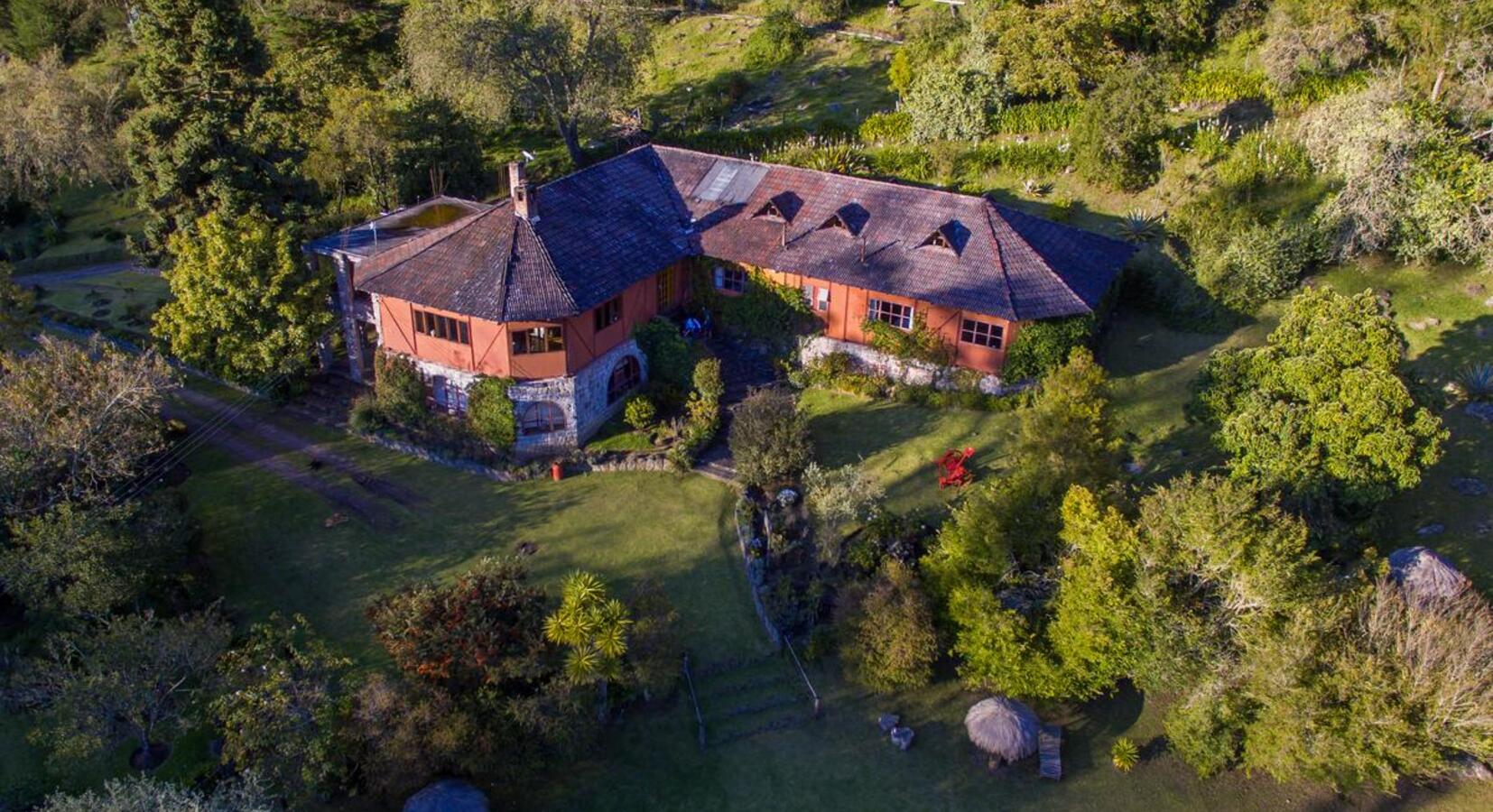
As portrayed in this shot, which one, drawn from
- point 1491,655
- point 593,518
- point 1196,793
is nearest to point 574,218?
point 593,518

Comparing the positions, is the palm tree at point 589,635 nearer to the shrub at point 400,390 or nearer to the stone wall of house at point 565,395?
the stone wall of house at point 565,395

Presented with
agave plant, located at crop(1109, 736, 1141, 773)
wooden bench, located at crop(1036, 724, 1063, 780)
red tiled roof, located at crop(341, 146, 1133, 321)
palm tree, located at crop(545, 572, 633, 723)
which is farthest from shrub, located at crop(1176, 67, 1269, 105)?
palm tree, located at crop(545, 572, 633, 723)

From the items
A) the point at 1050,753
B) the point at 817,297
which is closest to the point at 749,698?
the point at 1050,753

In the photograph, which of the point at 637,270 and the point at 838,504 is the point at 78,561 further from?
the point at 838,504

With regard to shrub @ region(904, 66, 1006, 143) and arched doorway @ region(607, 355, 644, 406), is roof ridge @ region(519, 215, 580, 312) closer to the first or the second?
arched doorway @ region(607, 355, 644, 406)

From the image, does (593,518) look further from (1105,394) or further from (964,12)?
(964,12)

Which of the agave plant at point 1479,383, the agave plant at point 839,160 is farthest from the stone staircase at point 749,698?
the agave plant at point 839,160
